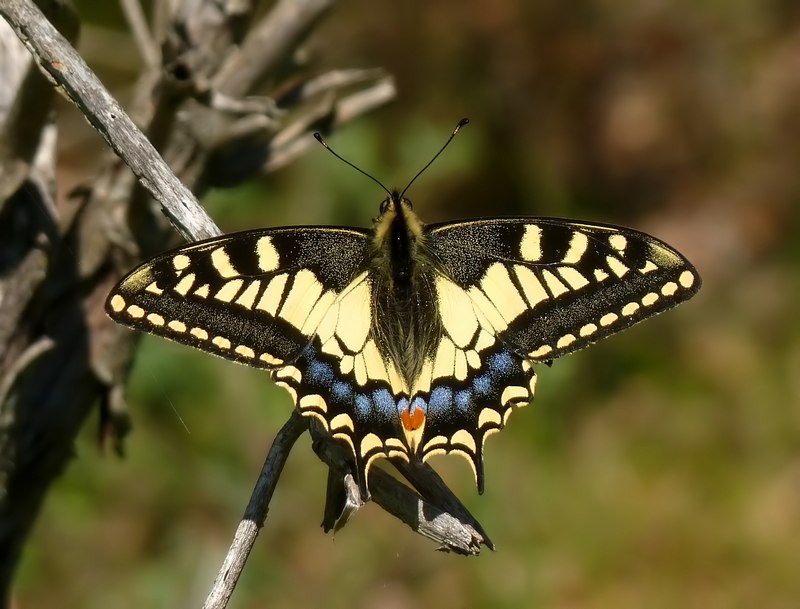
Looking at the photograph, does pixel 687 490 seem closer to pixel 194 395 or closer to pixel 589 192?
pixel 589 192

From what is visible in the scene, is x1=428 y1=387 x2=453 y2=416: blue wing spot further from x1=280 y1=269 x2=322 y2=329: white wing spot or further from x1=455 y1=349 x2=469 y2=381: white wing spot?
x1=280 y1=269 x2=322 y2=329: white wing spot

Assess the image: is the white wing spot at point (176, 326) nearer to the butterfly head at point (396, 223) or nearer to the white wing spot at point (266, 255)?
the white wing spot at point (266, 255)

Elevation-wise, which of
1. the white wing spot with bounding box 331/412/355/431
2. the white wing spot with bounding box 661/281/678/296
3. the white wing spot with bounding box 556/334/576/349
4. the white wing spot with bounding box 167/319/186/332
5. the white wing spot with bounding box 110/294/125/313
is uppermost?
the white wing spot with bounding box 661/281/678/296

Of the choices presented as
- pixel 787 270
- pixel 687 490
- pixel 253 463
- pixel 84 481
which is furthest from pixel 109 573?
pixel 787 270

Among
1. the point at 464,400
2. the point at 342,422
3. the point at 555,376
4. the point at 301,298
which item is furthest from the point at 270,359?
the point at 555,376

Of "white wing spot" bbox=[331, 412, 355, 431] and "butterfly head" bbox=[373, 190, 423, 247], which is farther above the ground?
"butterfly head" bbox=[373, 190, 423, 247]

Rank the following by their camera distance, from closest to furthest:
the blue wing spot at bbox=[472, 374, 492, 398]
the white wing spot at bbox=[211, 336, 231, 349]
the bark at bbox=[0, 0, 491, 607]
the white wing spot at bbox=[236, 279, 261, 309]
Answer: the bark at bbox=[0, 0, 491, 607] → the white wing spot at bbox=[211, 336, 231, 349] → the white wing spot at bbox=[236, 279, 261, 309] → the blue wing spot at bbox=[472, 374, 492, 398]

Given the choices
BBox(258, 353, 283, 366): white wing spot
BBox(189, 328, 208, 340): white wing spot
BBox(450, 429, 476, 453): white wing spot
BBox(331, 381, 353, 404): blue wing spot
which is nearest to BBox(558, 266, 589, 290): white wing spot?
BBox(450, 429, 476, 453): white wing spot

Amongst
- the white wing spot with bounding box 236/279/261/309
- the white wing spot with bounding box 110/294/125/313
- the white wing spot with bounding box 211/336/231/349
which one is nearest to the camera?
the white wing spot with bounding box 110/294/125/313
